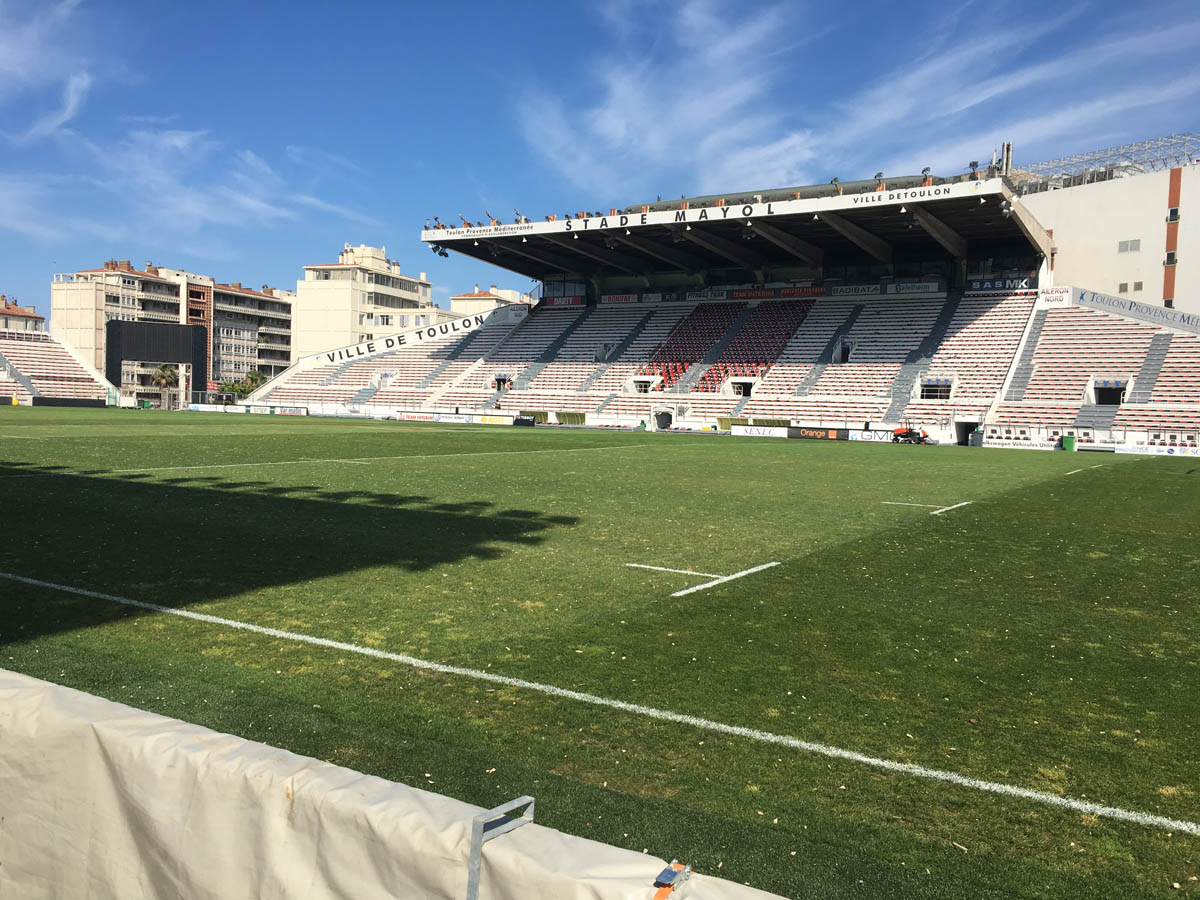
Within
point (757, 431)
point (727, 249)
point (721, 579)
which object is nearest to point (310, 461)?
point (721, 579)

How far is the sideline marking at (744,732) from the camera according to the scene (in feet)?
13.1

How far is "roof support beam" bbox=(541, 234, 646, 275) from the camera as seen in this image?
6138 centimetres

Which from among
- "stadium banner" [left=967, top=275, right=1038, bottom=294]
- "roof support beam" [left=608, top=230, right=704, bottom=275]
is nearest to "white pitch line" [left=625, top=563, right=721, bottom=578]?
"roof support beam" [left=608, top=230, right=704, bottom=275]

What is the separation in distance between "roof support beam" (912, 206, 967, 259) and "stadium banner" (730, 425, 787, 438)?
47.1 ft

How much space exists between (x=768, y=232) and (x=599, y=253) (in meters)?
14.6

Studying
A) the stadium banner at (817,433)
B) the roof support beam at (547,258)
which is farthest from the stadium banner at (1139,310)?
the roof support beam at (547,258)

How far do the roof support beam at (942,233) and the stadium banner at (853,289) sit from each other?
5.59 m

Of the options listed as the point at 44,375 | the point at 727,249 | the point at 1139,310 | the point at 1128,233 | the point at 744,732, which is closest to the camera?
the point at 744,732

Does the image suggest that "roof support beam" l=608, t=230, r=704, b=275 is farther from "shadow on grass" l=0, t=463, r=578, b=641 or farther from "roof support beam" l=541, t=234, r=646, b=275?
"shadow on grass" l=0, t=463, r=578, b=641

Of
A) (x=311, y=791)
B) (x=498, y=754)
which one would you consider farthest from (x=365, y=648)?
(x=311, y=791)

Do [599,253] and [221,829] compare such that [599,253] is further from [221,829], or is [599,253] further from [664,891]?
[664,891]

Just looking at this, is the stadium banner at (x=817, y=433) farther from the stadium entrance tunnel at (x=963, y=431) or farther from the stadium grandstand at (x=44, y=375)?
the stadium grandstand at (x=44, y=375)

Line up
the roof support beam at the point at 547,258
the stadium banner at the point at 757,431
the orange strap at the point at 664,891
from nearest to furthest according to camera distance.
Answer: the orange strap at the point at 664,891 → the stadium banner at the point at 757,431 → the roof support beam at the point at 547,258

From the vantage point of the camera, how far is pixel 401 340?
77875 mm
